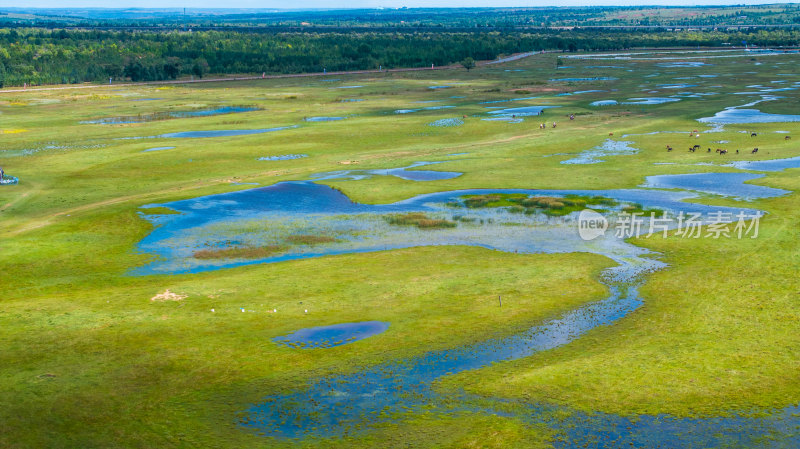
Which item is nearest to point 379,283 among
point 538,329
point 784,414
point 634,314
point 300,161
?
point 538,329

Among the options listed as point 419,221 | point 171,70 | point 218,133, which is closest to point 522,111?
point 218,133

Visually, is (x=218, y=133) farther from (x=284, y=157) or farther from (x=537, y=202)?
(x=537, y=202)

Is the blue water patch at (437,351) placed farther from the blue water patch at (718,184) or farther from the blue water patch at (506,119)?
the blue water patch at (506,119)

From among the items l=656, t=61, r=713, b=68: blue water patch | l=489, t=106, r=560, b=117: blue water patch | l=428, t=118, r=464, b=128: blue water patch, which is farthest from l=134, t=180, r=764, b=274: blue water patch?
l=656, t=61, r=713, b=68: blue water patch

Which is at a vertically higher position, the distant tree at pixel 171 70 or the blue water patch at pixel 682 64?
the blue water patch at pixel 682 64

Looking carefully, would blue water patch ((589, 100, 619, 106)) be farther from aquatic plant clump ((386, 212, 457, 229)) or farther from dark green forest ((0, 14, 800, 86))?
dark green forest ((0, 14, 800, 86))

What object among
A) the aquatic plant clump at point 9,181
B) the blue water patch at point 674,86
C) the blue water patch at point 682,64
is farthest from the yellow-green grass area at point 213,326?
the blue water patch at point 682,64

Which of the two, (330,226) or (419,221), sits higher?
(419,221)
